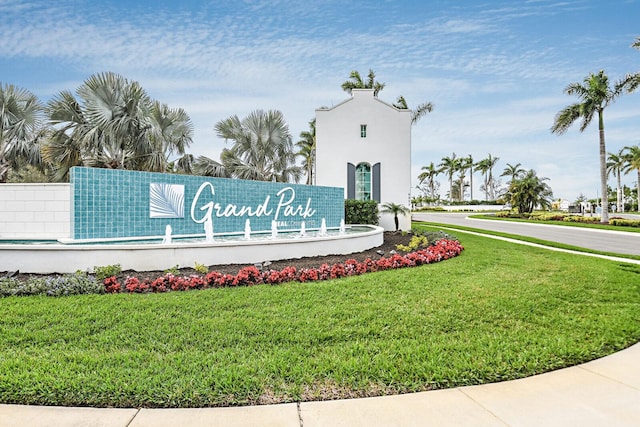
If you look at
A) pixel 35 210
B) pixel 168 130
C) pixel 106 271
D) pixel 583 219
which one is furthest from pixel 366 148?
pixel 583 219

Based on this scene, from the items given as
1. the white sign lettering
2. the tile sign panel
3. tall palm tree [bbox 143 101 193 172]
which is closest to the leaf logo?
the tile sign panel

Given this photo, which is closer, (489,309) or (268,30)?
(489,309)

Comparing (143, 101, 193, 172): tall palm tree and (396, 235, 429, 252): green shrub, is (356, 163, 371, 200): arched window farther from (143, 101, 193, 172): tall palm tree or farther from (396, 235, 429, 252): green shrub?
(143, 101, 193, 172): tall palm tree

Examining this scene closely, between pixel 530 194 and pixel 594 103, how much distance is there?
14322mm

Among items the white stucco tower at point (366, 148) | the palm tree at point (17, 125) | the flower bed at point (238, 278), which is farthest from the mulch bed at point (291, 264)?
the palm tree at point (17, 125)

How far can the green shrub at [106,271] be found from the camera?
7.26 m

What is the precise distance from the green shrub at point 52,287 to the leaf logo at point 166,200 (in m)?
3.80

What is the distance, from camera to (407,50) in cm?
1205

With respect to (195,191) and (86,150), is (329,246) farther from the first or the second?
(86,150)

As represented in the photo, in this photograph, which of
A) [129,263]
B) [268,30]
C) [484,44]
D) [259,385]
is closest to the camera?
[259,385]

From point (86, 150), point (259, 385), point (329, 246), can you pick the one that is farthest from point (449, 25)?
point (86, 150)

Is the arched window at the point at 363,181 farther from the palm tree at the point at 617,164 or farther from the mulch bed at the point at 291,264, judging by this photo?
the palm tree at the point at 617,164

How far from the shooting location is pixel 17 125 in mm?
18891

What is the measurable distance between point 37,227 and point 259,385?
1078 centimetres
